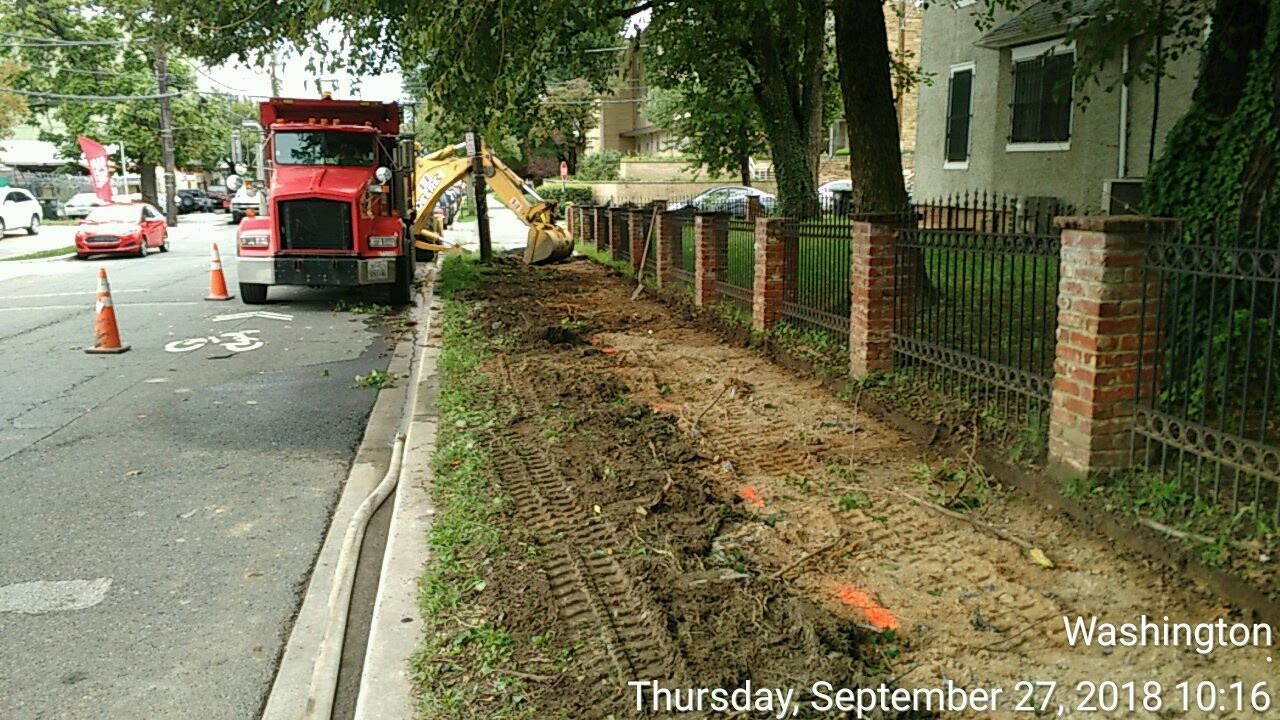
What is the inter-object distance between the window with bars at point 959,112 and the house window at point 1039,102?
59.0 inches

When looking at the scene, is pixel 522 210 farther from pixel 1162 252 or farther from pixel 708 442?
pixel 1162 252

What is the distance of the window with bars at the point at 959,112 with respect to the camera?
65.9ft

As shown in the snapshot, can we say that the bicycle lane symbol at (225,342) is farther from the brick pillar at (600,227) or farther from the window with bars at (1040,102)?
the window with bars at (1040,102)

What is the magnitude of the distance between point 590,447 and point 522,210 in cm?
1528

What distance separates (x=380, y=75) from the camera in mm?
14414

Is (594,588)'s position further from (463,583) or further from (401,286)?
(401,286)

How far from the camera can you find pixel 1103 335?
5320mm

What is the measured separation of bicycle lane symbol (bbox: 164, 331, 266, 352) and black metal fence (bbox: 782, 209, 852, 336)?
639cm

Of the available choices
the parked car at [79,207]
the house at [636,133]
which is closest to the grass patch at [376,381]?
the house at [636,133]

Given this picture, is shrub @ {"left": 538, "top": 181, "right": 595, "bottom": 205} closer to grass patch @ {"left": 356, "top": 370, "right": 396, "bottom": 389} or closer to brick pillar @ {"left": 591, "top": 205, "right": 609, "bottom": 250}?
brick pillar @ {"left": 591, "top": 205, "right": 609, "bottom": 250}

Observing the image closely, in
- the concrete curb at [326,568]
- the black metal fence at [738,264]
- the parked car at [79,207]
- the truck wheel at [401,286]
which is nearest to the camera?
the concrete curb at [326,568]

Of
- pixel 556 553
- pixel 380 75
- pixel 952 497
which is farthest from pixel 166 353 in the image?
pixel 952 497

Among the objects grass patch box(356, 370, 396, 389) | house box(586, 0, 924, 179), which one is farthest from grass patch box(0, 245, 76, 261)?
house box(586, 0, 924, 179)

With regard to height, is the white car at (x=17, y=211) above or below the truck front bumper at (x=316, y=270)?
above
